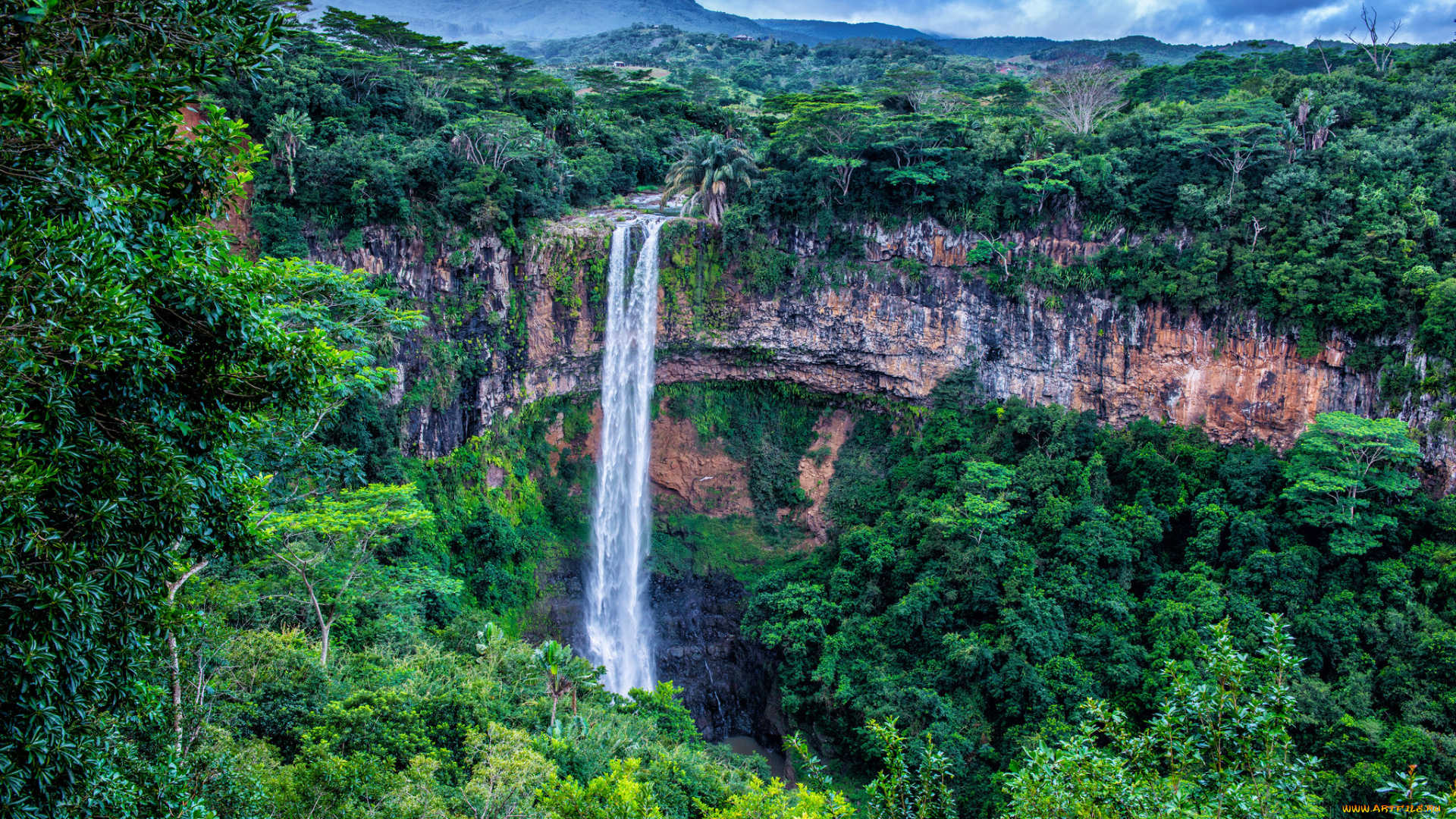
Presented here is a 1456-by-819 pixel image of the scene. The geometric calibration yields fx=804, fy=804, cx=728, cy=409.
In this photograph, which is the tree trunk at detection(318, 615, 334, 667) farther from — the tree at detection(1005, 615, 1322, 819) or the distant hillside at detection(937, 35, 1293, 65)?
the distant hillside at detection(937, 35, 1293, 65)

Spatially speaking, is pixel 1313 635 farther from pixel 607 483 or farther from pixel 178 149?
pixel 178 149

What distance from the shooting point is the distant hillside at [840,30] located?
97750 millimetres

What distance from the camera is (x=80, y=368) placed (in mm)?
5250

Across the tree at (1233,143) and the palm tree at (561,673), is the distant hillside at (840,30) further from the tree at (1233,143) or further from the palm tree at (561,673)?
the palm tree at (561,673)

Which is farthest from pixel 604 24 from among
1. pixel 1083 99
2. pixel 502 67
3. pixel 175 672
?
pixel 175 672

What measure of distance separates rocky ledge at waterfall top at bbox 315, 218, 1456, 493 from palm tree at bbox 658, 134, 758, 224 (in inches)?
53.0

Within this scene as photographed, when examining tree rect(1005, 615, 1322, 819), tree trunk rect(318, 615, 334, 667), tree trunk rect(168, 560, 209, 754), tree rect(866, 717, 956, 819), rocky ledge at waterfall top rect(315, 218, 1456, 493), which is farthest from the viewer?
rocky ledge at waterfall top rect(315, 218, 1456, 493)

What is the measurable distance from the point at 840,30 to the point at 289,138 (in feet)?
347

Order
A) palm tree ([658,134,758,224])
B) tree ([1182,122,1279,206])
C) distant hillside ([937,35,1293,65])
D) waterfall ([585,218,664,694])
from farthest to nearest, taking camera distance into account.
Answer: distant hillside ([937,35,1293,65]) < palm tree ([658,134,758,224]) < waterfall ([585,218,664,694]) < tree ([1182,122,1279,206])

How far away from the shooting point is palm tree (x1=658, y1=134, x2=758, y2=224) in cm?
2677

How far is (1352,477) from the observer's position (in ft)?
61.8

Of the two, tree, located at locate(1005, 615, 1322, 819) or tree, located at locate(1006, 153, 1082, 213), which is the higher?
tree, located at locate(1006, 153, 1082, 213)

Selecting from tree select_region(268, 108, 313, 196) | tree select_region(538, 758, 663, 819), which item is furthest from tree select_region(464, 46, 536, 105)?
tree select_region(538, 758, 663, 819)

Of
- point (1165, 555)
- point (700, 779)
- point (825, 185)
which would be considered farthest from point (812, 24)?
point (700, 779)
